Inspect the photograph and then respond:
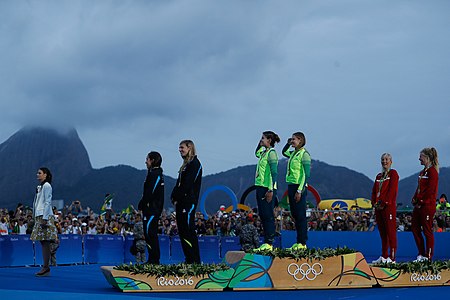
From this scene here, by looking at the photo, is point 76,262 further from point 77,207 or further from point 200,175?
point 200,175

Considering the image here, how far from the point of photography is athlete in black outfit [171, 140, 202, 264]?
8.88 metres

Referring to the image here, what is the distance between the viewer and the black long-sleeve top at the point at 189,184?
888cm

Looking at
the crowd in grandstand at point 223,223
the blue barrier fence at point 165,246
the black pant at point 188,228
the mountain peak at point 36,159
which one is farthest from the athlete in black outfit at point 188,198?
the mountain peak at point 36,159

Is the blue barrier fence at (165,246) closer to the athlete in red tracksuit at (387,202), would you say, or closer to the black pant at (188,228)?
the athlete in red tracksuit at (387,202)

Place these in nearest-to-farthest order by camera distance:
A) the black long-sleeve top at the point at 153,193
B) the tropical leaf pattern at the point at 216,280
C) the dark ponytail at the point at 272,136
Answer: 1. the tropical leaf pattern at the point at 216,280
2. the black long-sleeve top at the point at 153,193
3. the dark ponytail at the point at 272,136

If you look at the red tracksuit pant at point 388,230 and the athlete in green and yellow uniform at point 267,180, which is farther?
the red tracksuit pant at point 388,230

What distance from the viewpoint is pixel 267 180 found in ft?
32.0

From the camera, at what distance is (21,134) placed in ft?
217

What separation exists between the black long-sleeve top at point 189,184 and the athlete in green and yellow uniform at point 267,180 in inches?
47.3

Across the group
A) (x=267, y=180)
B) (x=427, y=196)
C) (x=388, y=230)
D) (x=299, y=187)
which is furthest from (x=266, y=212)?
(x=427, y=196)

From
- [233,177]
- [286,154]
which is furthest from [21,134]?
[286,154]

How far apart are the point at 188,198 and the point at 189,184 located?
0.66ft

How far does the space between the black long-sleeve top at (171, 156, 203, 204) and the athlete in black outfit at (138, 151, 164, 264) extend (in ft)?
1.18

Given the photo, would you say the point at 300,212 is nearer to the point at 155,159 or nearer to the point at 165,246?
the point at 155,159
